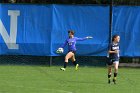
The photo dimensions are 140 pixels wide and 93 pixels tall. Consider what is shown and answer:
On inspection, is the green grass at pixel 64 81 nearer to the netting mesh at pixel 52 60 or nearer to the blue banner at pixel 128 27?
the blue banner at pixel 128 27

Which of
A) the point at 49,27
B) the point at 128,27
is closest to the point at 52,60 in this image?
the point at 49,27

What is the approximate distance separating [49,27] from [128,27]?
3.92 m

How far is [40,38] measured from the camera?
84.2 feet

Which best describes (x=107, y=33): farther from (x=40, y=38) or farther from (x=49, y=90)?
(x=49, y=90)

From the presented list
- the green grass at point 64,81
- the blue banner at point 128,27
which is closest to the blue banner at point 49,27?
the blue banner at point 128,27

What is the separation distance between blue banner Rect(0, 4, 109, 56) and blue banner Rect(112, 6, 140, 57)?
0.53 metres

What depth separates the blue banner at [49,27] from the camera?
25500mm

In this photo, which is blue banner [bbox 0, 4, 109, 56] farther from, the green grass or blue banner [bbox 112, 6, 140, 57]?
the green grass

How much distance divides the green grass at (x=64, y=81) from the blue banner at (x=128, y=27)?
57.7 inches

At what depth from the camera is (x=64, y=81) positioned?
1856 centimetres

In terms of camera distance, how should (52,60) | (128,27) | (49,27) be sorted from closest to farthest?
(128,27) < (49,27) < (52,60)

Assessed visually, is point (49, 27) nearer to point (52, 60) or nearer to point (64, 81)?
point (52, 60)

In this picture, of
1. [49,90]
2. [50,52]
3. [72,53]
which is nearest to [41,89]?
[49,90]

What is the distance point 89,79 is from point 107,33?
21.0ft
